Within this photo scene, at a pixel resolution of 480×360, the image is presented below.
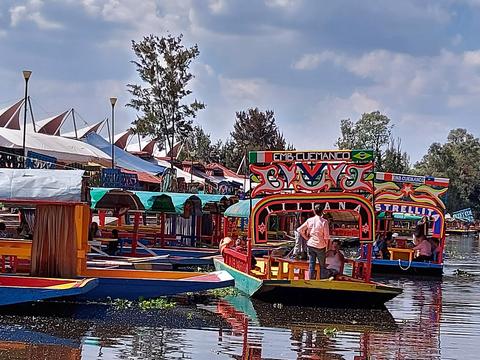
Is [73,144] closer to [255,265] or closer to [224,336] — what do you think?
[255,265]

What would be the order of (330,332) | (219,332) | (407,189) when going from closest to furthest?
1. (219,332)
2. (330,332)
3. (407,189)

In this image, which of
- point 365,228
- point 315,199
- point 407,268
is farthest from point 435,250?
point 315,199

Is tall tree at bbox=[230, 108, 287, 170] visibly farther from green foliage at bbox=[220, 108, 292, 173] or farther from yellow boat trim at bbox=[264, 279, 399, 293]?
yellow boat trim at bbox=[264, 279, 399, 293]

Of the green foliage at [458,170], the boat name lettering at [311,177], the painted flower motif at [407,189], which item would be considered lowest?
the boat name lettering at [311,177]

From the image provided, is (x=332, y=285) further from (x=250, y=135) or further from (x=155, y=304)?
(x=250, y=135)

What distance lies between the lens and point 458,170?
10769cm

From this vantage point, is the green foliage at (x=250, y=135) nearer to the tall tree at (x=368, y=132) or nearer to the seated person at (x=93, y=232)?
the tall tree at (x=368, y=132)

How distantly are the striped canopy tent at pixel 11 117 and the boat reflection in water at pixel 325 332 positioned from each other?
33.4 metres

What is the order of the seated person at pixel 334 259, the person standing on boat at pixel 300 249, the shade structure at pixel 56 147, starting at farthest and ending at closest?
the shade structure at pixel 56 147 → the person standing on boat at pixel 300 249 → the seated person at pixel 334 259

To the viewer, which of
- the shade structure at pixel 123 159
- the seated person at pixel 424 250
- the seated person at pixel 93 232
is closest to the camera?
the seated person at pixel 93 232

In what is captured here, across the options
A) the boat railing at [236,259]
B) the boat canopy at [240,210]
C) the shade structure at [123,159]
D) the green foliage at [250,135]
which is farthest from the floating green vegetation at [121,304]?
the green foliage at [250,135]

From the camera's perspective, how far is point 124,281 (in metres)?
16.0

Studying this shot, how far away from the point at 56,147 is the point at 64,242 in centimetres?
2381

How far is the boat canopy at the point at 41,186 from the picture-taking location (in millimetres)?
14375
